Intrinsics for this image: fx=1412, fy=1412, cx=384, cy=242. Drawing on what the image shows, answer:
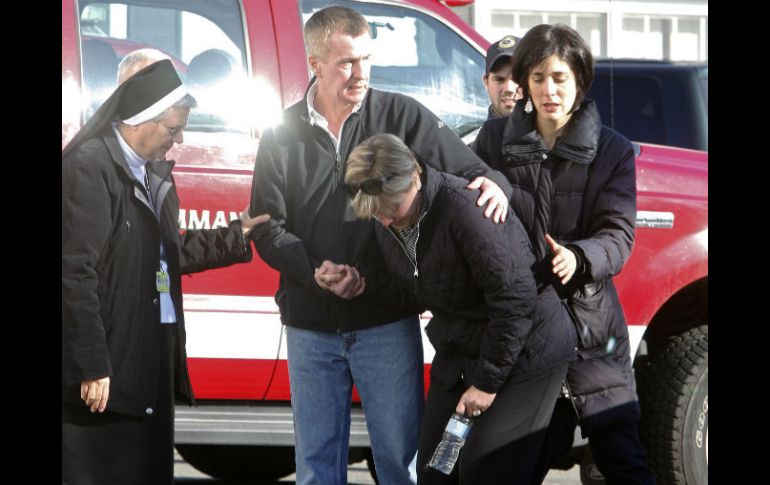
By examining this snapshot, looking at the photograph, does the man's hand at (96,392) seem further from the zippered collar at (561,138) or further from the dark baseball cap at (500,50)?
the dark baseball cap at (500,50)

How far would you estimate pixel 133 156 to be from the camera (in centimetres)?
421

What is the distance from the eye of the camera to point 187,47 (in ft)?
17.2

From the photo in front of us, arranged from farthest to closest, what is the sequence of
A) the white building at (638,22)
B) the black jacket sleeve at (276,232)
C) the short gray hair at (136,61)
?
the white building at (638,22)
the short gray hair at (136,61)
the black jacket sleeve at (276,232)

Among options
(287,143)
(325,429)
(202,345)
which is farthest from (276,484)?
(287,143)

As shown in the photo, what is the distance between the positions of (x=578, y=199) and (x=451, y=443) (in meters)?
0.82

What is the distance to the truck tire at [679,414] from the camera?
18.1 feet

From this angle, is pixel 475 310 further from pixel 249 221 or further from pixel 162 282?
pixel 162 282

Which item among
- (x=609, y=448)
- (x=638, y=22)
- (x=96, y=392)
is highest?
(x=638, y=22)

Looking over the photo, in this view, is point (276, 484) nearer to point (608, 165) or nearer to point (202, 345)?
point (202, 345)

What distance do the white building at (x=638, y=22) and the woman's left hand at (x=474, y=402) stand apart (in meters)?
7.93

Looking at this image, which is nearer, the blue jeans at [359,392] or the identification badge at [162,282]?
the identification badge at [162,282]

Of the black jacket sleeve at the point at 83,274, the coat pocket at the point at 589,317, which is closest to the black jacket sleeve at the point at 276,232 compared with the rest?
the black jacket sleeve at the point at 83,274

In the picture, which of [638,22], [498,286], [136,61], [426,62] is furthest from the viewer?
[638,22]

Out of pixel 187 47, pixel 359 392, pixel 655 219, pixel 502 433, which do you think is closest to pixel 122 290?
pixel 359 392
